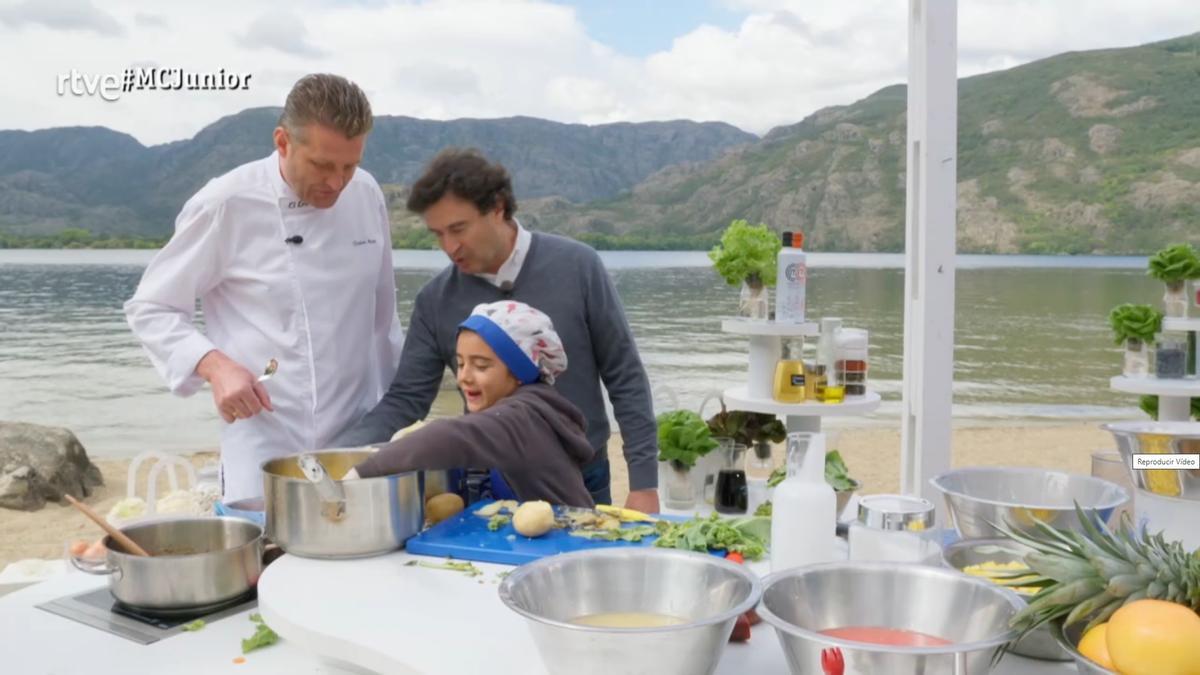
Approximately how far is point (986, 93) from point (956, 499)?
54.2 m

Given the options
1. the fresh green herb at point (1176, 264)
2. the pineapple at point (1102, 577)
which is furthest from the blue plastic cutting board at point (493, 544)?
the fresh green herb at point (1176, 264)

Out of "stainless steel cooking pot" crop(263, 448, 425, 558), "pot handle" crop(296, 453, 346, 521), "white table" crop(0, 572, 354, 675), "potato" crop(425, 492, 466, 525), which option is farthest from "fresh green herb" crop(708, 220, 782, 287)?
"white table" crop(0, 572, 354, 675)

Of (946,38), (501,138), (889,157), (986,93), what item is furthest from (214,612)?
Result: (986,93)

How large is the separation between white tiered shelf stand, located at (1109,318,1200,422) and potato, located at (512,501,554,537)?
4306 millimetres

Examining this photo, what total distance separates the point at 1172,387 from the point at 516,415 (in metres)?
4.43

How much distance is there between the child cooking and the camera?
6.45ft

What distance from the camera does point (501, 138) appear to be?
138 feet

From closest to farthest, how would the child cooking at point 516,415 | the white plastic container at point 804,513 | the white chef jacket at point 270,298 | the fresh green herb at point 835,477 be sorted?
1. the white plastic container at point 804,513
2. the child cooking at point 516,415
3. the white chef jacket at point 270,298
4. the fresh green herb at point 835,477

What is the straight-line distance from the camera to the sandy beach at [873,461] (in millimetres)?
7547

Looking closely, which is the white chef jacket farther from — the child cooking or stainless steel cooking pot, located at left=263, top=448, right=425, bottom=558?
stainless steel cooking pot, located at left=263, top=448, right=425, bottom=558

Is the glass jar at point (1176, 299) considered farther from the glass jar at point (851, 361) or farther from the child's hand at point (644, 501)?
the child's hand at point (644, 501)

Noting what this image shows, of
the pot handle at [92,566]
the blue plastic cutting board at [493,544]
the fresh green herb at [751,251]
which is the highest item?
the fresh green herb at [751,251]

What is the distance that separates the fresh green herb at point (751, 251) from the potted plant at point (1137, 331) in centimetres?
282

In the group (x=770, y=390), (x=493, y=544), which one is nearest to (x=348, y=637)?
(x=493, y=544)
